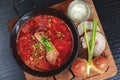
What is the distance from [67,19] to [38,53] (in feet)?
0.64

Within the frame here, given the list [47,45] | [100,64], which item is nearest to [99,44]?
[100,64]

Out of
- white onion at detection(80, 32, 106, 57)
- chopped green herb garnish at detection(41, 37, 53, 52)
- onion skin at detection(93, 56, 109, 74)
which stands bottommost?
onion skin at detection(93, 56, 109, 74)

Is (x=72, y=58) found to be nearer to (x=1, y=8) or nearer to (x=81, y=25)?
(x=81, y=25)

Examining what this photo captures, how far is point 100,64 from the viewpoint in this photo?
1.60 m

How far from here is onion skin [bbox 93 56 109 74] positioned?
5.26ft

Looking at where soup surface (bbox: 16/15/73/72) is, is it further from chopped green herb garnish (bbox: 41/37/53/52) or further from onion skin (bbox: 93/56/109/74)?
onion skin (bbox: 93/56/109/74)

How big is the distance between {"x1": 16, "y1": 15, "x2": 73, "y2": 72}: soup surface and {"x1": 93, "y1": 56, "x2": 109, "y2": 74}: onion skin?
129 millimetres

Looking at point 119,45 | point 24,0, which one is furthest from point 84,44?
point 24,0

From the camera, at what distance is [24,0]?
69.6 inches

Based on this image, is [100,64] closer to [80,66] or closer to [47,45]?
[80,66]

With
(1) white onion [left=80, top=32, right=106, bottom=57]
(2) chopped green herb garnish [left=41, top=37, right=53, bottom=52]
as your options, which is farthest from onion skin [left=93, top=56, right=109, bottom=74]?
(2) chopped green herb garnish [left=41, top=37, right=53, bottom=52]

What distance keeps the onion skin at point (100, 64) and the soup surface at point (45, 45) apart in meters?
0.13

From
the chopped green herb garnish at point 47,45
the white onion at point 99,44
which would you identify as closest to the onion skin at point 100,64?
the white onion at point 99,44

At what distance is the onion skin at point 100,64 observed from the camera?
160 cm
